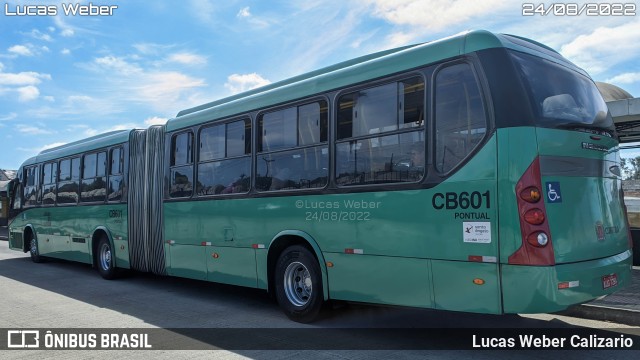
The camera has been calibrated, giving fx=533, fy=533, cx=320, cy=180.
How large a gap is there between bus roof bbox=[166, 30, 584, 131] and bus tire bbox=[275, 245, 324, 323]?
2.18 metres

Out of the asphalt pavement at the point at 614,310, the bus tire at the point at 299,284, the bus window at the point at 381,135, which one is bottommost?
the asphalt pavement at the point at 614,310

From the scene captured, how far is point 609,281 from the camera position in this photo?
5367mm

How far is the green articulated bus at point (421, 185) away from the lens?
4.94 metres

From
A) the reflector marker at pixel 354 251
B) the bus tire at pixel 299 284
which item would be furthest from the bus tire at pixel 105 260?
the reflector marker at pixel 354 251

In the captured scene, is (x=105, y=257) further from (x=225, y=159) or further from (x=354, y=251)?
(x=354, y=251)

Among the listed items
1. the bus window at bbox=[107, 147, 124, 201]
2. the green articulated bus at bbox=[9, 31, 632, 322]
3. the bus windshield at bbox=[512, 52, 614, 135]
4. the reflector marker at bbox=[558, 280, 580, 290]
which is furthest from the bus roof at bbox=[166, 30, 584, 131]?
the bus window at bbox=[107, 147, 124, 201]

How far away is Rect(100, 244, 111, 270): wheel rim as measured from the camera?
12.0 m

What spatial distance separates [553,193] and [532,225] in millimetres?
393

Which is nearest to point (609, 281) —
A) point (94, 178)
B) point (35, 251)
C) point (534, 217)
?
point (534, 217)

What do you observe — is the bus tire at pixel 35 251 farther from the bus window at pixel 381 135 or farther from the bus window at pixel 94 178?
the bus window at pixel 381 135

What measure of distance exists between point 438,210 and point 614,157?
7.52 feet

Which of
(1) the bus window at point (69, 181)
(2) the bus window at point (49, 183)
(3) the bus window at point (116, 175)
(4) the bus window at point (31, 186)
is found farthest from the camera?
(4) the bus window at point (31, 186)

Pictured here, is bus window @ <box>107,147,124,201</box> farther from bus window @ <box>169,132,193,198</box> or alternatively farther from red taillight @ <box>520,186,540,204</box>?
red taillight @ <box>520,186,540,204</box>

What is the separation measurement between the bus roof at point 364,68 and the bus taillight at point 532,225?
140 cm
